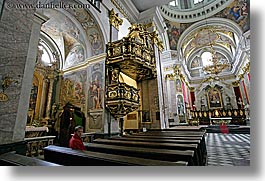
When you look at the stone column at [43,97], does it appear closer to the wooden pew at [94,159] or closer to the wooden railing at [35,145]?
the wooden railing at [35,145]

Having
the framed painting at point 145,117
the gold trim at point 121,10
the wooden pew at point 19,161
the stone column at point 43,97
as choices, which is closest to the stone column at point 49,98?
the stone column at point 43,97

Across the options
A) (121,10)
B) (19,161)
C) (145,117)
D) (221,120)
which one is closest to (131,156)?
(19,161)

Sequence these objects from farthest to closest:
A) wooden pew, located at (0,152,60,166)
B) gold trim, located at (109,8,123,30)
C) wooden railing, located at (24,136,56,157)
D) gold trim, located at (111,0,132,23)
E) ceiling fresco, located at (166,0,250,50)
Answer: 1. ceiling fresco, located at (166,0,250,50)
2. gold trim, located at (111,0,132,23)
3. gold trim, located at (109,8,123,30)
4. wooden railing, located at (24,136,56,157)
5. wooden pew, located at (0,152,60,166)

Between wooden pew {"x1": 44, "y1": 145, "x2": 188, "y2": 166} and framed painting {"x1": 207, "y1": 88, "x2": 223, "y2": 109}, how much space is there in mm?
16264

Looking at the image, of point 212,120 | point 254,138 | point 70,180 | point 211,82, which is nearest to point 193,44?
point 211,82

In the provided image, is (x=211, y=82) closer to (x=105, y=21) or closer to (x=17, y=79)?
(x=105, y=21)

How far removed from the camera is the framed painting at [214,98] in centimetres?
1505

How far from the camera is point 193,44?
14062 mm

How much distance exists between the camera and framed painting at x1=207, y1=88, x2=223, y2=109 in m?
15.1

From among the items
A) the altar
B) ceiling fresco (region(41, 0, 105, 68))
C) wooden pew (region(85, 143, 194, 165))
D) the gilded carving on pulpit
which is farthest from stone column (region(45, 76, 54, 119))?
the altar

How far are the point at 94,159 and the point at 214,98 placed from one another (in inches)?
658

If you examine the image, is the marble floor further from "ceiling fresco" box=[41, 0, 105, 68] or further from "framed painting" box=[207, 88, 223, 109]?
"framed painting" box=[207, 88, 223, 109]

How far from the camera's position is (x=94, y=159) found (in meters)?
1.40

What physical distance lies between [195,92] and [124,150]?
16423 mm
